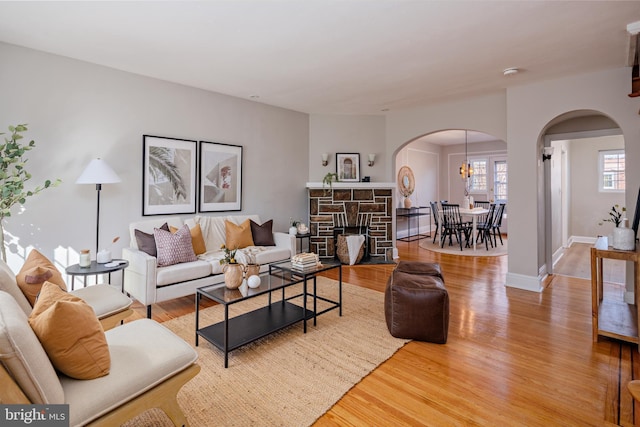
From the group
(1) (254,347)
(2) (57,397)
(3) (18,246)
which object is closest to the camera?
(2) (57,397)

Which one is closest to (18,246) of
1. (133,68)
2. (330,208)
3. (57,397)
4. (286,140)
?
(133,68)

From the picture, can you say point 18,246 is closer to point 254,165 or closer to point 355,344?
point 254,165

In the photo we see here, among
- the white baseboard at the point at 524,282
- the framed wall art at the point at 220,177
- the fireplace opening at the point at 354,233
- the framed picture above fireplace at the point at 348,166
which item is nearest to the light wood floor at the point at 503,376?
the white baseboard at the point at 524,282

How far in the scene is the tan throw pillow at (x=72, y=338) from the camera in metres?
1.26

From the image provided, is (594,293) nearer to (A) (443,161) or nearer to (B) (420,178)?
(B) (420,178)

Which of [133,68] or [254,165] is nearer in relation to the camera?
[133,68]

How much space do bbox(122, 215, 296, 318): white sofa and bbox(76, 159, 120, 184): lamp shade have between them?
0.64 meters

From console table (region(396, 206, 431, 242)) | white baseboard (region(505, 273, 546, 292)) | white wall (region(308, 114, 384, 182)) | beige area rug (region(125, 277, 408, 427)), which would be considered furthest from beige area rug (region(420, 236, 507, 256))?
beige area rug (region(125, 277, 408, 427))

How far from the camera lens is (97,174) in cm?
317

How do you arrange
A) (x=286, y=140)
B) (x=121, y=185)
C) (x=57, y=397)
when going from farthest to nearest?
1. (x=286, y=140)
2. (x=121, y=185)
3. (x=57, y=397)

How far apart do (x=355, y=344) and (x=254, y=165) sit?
3.29 metres

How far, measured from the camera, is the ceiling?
2408 mm

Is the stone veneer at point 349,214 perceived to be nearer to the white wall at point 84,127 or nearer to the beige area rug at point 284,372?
the white wall at point 84,127

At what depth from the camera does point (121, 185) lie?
372 cm
